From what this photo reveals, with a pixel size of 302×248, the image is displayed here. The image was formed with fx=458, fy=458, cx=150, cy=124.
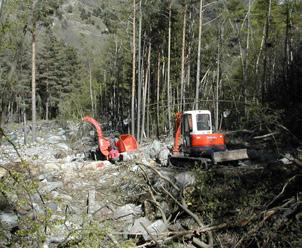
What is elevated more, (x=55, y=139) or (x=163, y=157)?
(x=163, y=157)

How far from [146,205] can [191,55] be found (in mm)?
19571

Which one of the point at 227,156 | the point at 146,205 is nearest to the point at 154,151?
the point at 227,156

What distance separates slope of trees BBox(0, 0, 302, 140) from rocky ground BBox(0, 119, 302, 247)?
570 centimetres

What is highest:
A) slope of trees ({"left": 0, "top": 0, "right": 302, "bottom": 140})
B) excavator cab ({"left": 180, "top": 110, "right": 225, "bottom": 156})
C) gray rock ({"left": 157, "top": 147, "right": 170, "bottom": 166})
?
slope of trees ({"left": 0, "top": 0, "right": 302, "bottom": 140})

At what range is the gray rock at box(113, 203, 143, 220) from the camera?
942cm

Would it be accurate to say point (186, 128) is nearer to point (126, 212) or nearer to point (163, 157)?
point (163, 157)

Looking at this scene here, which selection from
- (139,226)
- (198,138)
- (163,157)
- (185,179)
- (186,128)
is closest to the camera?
(139,226)

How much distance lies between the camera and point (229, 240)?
7.15 m

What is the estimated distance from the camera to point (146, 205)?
977 cm

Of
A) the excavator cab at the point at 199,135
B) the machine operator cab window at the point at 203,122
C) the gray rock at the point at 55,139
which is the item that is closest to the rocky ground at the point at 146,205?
the excavator cab at the point at 199,135

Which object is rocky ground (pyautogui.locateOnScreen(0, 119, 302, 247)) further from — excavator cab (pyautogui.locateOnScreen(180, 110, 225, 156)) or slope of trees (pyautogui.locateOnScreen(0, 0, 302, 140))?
slope of trees (pyautogui.locateOnScreen(0, 0, 302, 140))

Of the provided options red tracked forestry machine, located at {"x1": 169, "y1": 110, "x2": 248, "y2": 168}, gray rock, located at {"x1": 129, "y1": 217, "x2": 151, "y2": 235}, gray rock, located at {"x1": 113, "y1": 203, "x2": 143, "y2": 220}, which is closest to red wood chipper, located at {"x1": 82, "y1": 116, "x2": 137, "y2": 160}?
red tracked forestry machine, located at {"x1": 169, "y1": 110, "x2": 248, "y2": 168}

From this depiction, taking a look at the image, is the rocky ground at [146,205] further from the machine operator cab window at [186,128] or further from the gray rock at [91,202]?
the machine operator cab window at [186,128]

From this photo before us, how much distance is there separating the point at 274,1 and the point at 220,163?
665 inches
